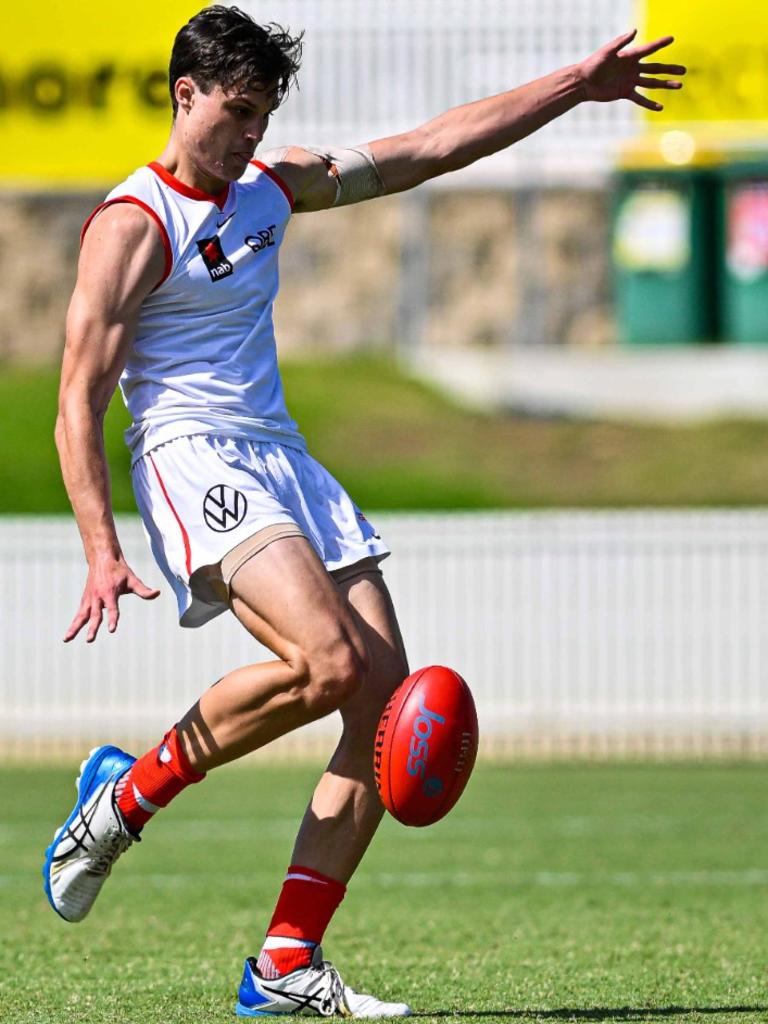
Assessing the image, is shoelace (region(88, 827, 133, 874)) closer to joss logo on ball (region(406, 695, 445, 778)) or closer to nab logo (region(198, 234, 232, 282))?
joss logo on ball (region(406, 695, 445, 778))

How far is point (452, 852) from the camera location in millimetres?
Answer: 9102

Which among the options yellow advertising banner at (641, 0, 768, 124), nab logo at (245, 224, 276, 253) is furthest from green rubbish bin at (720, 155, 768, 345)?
nab logo at (245, 224, 276, 253)

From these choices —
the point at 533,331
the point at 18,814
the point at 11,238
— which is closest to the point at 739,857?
the point at 18,814

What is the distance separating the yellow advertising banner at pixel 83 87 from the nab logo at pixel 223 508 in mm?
9897

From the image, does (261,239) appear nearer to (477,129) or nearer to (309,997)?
(477,129)

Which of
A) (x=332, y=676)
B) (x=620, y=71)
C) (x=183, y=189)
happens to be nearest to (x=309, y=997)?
Result: (x=332, y=676)

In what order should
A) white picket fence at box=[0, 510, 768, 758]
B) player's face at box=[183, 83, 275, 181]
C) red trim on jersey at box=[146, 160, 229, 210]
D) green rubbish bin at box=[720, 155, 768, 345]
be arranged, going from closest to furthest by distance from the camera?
1. player's face at box=[183, 83, 275, 181]
2. red trim on jersey at box=[146, 160, 229, 210]
3. white picket fence at box=[0, 510, 768, 758]
4. green rubbish bin at box=[720, 155, 768, 345]

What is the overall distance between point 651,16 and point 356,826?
1016 cm

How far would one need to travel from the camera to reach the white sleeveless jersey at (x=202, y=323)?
188 inches

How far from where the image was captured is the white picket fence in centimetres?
1443

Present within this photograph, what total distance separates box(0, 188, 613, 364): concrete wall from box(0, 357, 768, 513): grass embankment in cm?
279

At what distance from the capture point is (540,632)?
1453 cm

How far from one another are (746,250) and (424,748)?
15.0 m

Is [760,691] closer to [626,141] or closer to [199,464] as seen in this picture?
[626,141]
